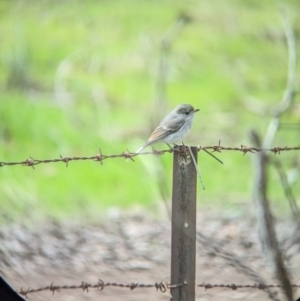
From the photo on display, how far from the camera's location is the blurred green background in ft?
37.0

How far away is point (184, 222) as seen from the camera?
10.3 ft

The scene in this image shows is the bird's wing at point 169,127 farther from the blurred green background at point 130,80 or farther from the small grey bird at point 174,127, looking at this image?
the blurred green background at point 130,80

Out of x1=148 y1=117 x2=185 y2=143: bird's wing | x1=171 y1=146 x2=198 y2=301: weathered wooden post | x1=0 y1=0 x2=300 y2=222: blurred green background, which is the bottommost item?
x1=171 y1=146 x2=198 y2=301: weathered wooden post

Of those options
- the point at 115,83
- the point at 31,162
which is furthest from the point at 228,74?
the point at 31,162

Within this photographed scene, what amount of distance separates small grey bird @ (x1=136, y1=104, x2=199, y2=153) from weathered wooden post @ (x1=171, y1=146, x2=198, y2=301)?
2014 millimetres

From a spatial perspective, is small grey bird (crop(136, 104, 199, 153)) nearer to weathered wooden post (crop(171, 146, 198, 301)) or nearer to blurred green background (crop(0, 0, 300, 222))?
weathered wooden post (crop(171, 146, 198, 301))

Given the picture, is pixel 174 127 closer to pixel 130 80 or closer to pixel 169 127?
pixel 169 127

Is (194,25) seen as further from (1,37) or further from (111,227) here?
(111,227)

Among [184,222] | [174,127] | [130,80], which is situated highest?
[130,80]

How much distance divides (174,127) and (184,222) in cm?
211

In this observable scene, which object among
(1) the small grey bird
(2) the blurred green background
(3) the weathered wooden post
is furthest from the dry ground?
(3) the weathered wooden post

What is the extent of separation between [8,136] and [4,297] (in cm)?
859

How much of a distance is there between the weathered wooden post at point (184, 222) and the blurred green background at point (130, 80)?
7.68 meters

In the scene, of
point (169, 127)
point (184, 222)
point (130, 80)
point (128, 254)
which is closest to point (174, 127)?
point (169, 127)
